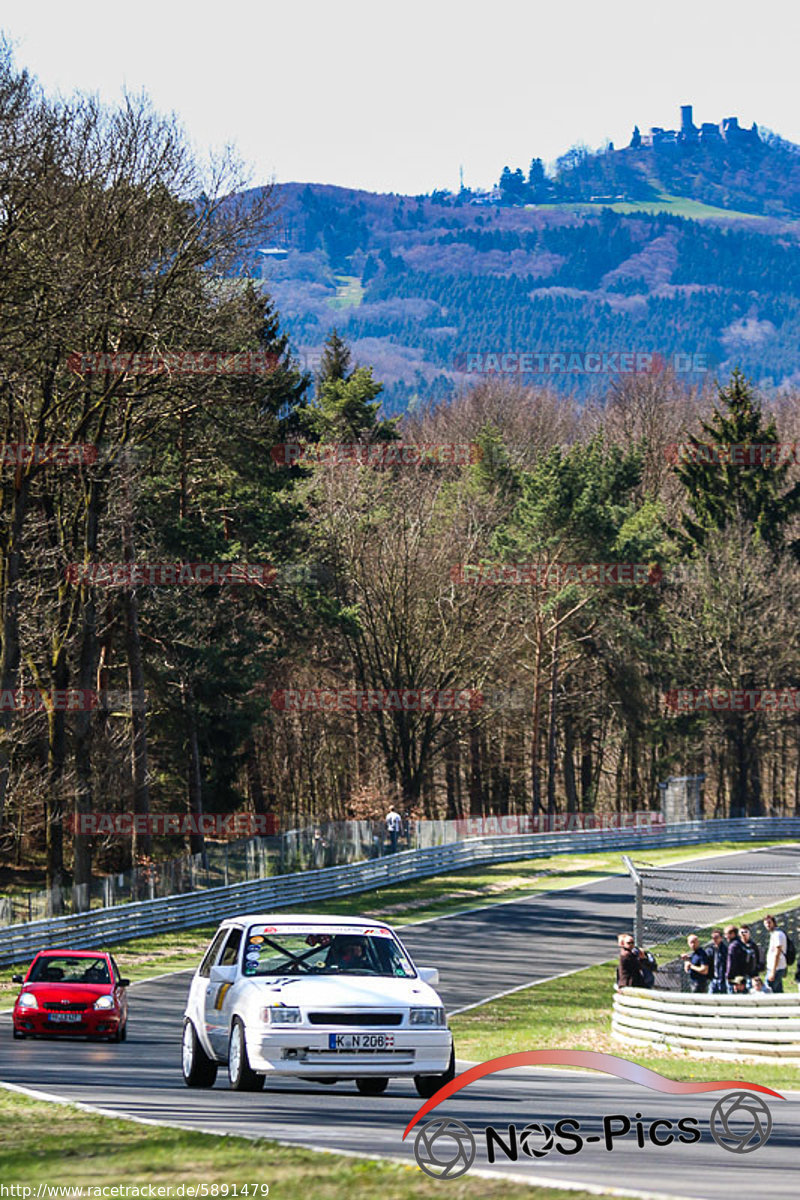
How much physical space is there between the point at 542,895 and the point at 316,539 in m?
18.4

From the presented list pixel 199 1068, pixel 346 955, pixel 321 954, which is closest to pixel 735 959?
pixel 346 955

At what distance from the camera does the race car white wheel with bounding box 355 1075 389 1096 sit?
12359mm

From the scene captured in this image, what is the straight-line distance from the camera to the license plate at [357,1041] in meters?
11.6

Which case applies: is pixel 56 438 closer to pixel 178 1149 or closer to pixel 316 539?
pixel 316 539

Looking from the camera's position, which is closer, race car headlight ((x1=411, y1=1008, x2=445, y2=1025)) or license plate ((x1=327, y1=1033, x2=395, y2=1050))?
license plate ((x1=327, y1=1033, x2=395, y2=1050))

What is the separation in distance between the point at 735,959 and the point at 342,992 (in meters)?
10.3

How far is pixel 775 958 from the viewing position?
20359 millimetres

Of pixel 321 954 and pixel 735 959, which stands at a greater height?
pixel 321 954

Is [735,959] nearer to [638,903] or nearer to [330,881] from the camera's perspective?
[638,903]

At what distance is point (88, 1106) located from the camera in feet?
36.9

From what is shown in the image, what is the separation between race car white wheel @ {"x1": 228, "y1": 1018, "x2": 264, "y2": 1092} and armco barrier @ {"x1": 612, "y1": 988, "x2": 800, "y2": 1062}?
8.27m

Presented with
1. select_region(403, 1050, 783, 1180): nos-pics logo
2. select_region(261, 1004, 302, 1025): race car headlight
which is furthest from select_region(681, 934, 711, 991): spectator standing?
select_region(261, 1004, 302, 1025): race car headlight

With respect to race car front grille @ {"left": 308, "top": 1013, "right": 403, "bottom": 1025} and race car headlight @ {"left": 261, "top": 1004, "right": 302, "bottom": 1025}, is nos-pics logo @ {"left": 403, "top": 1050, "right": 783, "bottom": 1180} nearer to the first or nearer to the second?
race car front grille @ {"left": 308, "top": 1013, "right": 403, "bottom": 1025}

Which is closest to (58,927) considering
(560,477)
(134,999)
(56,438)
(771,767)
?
(134,999)
